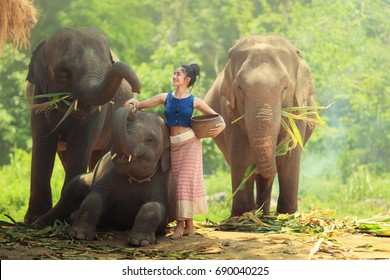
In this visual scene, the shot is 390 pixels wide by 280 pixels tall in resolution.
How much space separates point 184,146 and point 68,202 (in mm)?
1245

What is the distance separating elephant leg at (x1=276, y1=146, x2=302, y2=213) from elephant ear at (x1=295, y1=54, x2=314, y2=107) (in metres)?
0.60

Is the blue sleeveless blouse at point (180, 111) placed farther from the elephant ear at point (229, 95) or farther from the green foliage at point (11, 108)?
the green foliage at point (11, 108)

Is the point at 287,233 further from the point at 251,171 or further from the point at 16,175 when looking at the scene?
the point at 16,175

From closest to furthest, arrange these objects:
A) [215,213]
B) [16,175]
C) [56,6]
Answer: [215,213]
[16,175]
[56,6]

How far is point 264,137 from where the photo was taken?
29.0ft

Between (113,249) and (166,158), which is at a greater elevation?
(166,158)

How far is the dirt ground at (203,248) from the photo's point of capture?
23.6ft

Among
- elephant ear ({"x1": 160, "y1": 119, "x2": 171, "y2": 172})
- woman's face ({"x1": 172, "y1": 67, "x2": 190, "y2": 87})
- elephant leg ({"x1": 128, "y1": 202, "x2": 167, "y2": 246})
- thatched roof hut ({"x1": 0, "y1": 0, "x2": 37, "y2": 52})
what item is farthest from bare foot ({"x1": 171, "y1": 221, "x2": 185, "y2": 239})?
thatched roof hut ({"x1": 0, "y1": 0, "x2": 37, "y2": 52})

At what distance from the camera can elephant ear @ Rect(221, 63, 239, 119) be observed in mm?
9703

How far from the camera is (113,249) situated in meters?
7.39

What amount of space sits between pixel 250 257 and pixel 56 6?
15518 millimetres

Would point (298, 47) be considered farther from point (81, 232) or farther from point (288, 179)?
point (81, 232)

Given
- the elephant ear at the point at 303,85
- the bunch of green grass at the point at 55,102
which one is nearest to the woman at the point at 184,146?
the bunch of green grass at the point at 55,102
